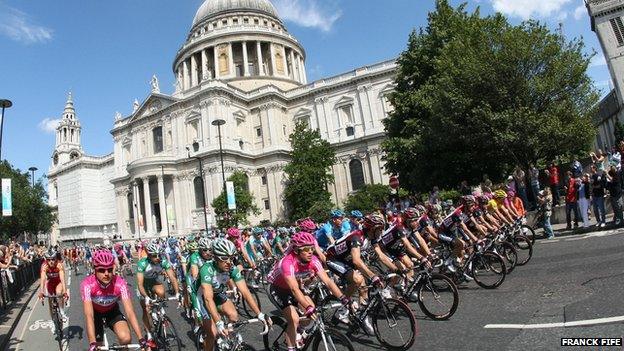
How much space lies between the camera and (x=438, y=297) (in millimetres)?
7406

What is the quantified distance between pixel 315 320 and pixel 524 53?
20.5 meters

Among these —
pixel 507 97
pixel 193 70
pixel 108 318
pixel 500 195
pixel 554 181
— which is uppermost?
pixel 193 70

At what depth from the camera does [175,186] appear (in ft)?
180

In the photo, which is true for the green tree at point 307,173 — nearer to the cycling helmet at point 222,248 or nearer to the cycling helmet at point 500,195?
the cycling helmet at point 500,195

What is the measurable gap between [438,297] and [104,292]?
17.1 ft

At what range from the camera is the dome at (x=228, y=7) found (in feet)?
249

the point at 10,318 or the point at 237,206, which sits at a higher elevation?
the point at 237,206

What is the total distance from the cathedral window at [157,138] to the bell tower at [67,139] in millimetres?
49454

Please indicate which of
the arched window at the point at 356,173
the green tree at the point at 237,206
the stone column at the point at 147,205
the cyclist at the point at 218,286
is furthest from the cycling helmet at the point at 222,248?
the stone column at the point at 147,205

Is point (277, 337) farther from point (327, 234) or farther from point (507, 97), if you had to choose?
point (507, 97)

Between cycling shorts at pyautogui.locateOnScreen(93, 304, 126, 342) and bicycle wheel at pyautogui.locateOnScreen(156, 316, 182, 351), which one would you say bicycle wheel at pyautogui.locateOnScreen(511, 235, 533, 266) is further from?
cycling shorts at pyautogui.locateOnScreen(93, 304, 126, 342)

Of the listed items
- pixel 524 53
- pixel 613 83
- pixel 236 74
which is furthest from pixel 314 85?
pixel 524 53

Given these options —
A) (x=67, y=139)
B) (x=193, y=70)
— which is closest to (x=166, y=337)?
(x=193, y=70)

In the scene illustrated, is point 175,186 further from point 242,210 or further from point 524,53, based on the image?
point 524,53
